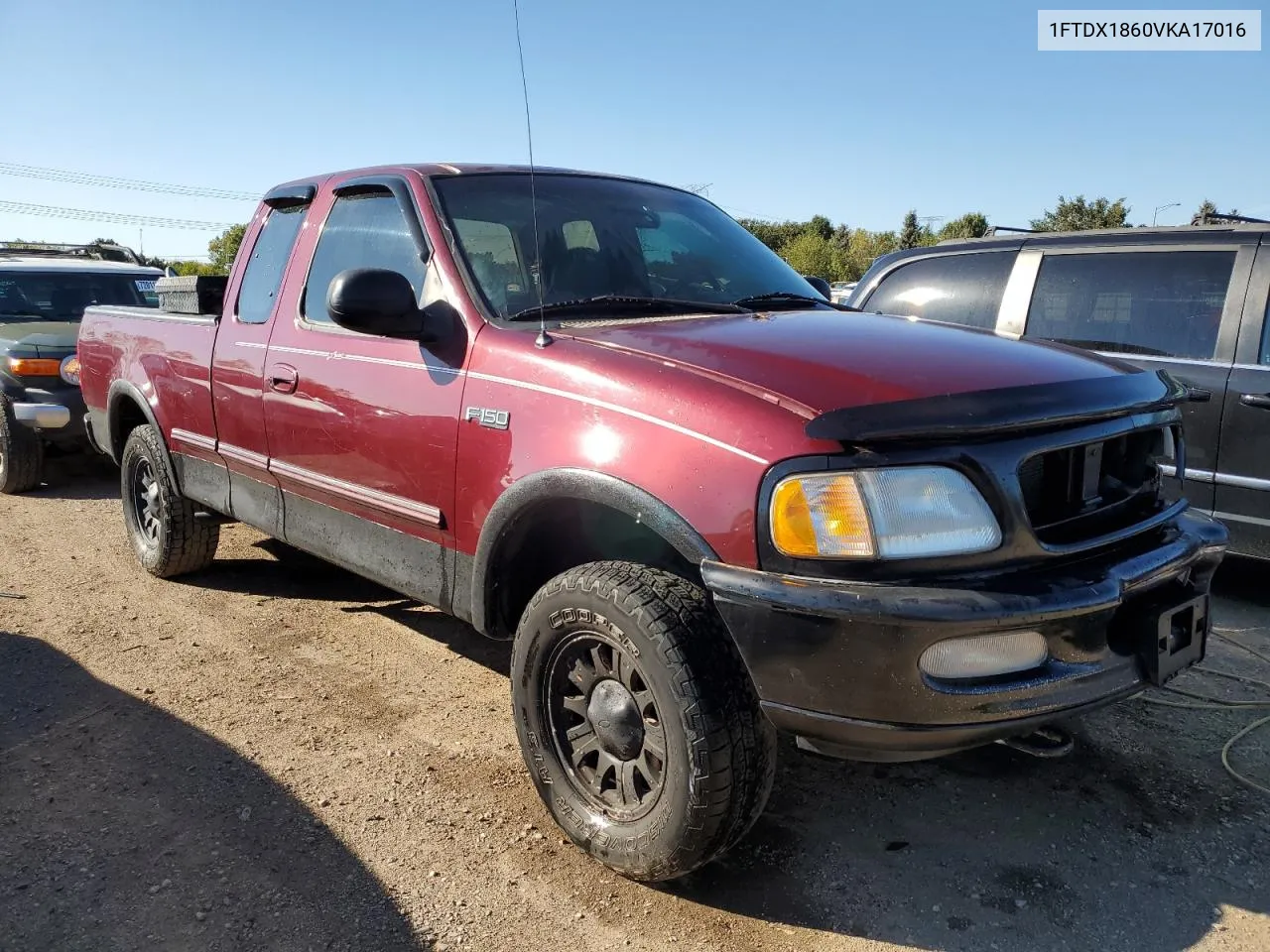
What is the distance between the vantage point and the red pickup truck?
6.88ft

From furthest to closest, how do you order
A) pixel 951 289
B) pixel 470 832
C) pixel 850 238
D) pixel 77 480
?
pixel 850 238 < pixel 77 480 < pixel 951 289 < pixel 470 832

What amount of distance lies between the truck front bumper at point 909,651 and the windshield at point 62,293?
7.62m

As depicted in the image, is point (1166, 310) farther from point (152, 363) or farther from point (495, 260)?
point (152, 363)

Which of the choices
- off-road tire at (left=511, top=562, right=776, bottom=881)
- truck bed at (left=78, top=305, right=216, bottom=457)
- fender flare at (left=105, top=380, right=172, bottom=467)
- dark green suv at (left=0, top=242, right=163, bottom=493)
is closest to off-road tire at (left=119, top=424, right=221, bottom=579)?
fender flare at (left=105, top=380, right=172, bottom=467)

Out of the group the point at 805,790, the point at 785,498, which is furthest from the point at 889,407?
the point at 805,790

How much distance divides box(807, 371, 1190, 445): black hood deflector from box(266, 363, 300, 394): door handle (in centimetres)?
225

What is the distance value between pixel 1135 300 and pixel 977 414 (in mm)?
3279

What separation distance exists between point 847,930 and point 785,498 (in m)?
1.09

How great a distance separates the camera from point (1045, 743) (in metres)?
2.65

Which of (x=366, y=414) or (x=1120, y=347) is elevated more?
(x=1120, y=347)

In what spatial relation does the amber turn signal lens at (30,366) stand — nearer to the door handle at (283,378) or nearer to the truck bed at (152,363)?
the truck bed at (152,363)

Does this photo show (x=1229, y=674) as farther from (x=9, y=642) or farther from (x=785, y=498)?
(x=9, y=642)

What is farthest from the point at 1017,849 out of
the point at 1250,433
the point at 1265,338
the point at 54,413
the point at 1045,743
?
the point at 54,413

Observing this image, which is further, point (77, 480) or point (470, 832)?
point (77, 480)
